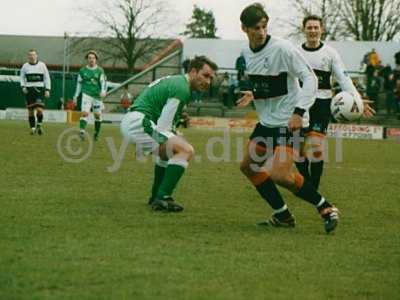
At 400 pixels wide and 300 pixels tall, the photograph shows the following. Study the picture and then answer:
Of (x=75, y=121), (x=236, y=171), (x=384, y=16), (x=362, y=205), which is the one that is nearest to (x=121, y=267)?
(x=362, y=205)

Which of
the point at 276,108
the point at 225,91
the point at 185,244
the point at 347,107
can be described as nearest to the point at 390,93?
the point at 225,91

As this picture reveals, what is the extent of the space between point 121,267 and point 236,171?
31.7ft

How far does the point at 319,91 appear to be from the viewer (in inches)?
440

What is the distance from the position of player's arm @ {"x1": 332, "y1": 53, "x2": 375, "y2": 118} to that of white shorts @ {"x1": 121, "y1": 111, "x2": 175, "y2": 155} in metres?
2.27

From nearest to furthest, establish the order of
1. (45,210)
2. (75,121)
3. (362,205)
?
(45,210) < (362,205) < (75,121)

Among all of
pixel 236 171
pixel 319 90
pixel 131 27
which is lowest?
pixel 236 171

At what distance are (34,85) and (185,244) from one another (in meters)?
17.5

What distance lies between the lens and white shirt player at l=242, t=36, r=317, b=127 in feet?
27.5

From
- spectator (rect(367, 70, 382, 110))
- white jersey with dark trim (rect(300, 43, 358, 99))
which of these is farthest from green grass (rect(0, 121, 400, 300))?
spectator (rect(367, 70, 382, 110))

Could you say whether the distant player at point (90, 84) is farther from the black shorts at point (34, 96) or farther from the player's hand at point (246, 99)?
the player's hand at point (246, 99)

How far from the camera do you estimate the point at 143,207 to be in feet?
31.9

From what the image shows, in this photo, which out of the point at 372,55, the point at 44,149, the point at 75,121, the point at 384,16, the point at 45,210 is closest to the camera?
the point at 45,210

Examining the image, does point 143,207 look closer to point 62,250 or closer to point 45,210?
point 45,210

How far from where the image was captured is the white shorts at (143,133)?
9469mm
